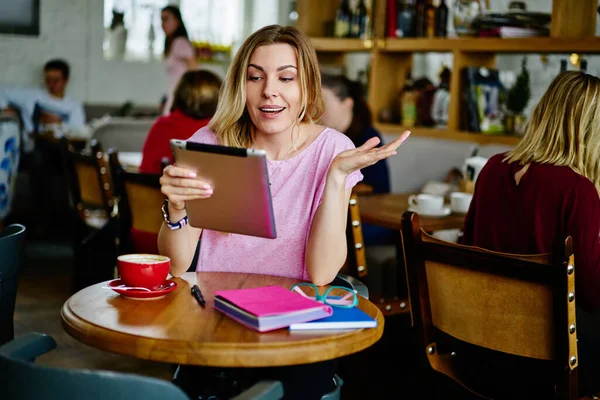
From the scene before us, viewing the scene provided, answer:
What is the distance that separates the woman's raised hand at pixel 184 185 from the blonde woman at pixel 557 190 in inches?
36.7

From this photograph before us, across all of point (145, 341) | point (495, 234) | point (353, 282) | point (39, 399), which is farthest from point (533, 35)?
point (39, 399)

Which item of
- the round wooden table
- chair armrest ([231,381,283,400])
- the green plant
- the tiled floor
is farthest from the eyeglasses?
the green plant

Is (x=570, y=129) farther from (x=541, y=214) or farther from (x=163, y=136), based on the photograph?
(x=163, y=136)

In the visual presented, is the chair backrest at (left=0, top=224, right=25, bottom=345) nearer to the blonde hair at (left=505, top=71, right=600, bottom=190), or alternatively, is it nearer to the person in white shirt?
the blonde hair at (left=505, top=71, right=600, bottom=190)

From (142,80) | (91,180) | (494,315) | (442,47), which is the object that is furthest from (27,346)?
(142,80)

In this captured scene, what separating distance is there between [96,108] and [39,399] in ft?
21.4

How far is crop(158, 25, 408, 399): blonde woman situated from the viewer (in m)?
1.81

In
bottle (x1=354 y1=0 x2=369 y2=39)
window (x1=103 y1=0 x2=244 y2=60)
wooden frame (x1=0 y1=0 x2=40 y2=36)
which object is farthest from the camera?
window (x1=103 y1=0 x2=244 y2=60)

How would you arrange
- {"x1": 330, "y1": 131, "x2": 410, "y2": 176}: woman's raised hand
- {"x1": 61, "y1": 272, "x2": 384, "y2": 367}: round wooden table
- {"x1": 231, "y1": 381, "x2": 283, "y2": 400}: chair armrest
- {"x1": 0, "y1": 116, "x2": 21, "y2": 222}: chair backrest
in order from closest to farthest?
{"x1": 231, "y1": 381, "x2": 283, "y2": 400}: chair armrest, {"x1": 61, "y1": 272, "x2": 384, "y2": 367}: round wooden table, {"x1": 330, "y1": 131, "x2": 410, "y2": 176}: woman's raised hand, {"x1": 0, "y1": 116, "x2": 21, "y2": 222}: chair backrest

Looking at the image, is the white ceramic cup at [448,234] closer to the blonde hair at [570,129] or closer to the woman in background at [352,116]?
the woman in background at [352,116]

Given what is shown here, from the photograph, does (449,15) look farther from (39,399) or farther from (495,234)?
(39,399)

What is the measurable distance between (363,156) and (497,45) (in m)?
2.58

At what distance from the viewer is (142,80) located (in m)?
7.81

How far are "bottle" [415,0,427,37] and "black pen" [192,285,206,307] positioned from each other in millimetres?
3220
